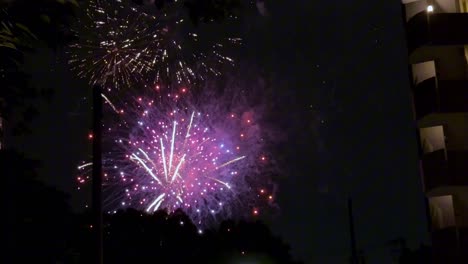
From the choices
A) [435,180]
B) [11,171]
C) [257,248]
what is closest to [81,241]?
[11,171]

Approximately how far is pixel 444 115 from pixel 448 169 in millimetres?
1702

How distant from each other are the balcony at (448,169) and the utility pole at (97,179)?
12.0 metres

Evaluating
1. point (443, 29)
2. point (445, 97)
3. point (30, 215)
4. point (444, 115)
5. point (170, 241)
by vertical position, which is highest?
point (443, 29)

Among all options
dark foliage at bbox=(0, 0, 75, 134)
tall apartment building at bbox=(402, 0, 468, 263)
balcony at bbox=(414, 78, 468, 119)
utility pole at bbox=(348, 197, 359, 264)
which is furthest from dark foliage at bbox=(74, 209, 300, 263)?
dark foliage at bbox=(0, 0, 75, 134)

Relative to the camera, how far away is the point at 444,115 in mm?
22531

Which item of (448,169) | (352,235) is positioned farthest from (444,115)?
A: (352,235)

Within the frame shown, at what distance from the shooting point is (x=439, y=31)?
22562 millimetres

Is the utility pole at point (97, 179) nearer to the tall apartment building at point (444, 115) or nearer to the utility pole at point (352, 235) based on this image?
the tall apartment building at point (444, 115)

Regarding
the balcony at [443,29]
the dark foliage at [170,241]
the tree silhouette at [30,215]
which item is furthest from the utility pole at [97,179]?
the dark foliage at [170,241]

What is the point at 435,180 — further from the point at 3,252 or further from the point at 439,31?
the point at 3,252

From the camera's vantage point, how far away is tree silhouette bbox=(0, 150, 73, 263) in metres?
14.4

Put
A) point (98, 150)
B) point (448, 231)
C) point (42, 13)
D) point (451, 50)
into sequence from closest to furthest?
1. point (42, 13)
2. point (98, 150)
3. point (448, 231)
4. point (451, 50)

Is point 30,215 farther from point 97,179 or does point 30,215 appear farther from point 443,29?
point 443,29

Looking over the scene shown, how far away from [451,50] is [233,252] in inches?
700
